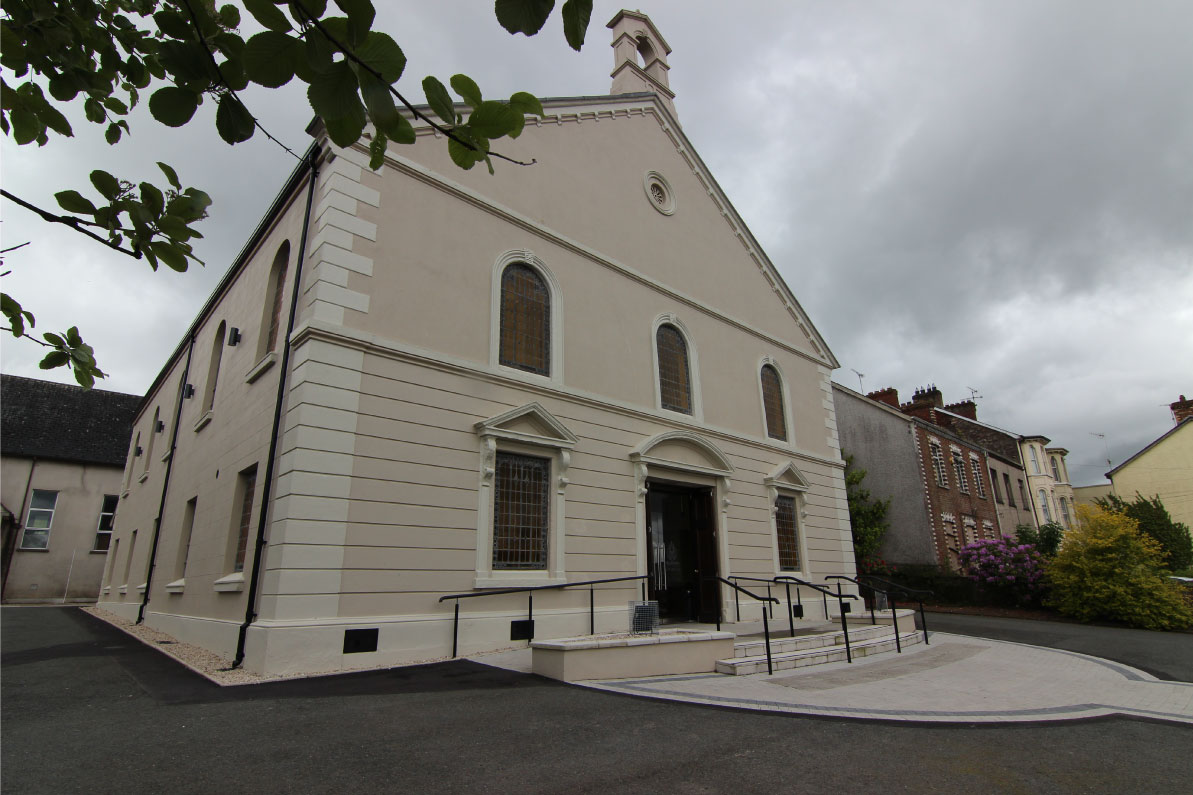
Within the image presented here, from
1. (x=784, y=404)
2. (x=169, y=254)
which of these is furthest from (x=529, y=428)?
(x=784, y=404)

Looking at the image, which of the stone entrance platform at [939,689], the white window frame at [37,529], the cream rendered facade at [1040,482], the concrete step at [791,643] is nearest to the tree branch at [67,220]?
the stone entrance platform at [939,689]

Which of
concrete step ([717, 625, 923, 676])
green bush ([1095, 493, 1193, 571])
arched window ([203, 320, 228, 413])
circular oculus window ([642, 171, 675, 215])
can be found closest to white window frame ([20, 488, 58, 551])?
arched window ([203, 320, 228, 413])

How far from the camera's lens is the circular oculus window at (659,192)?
44.9 ft

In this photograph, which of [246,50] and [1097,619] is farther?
[1097,619]

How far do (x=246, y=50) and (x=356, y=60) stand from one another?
0.69 feet

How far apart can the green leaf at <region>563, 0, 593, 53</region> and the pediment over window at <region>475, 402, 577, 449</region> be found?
7643mm

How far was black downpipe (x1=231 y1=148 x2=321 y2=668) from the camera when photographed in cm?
719

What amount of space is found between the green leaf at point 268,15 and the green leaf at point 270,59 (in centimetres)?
3

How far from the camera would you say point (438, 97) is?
1.51 metres

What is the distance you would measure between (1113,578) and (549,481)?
13.7 m

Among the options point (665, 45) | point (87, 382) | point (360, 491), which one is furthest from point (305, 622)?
point (665, 45)

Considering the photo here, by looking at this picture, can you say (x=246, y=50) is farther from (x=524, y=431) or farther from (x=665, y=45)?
(x=665, y=45)

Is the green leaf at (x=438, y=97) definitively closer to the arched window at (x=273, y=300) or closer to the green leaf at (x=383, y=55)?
the green leaf at (x=383, y=55)

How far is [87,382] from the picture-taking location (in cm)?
203
